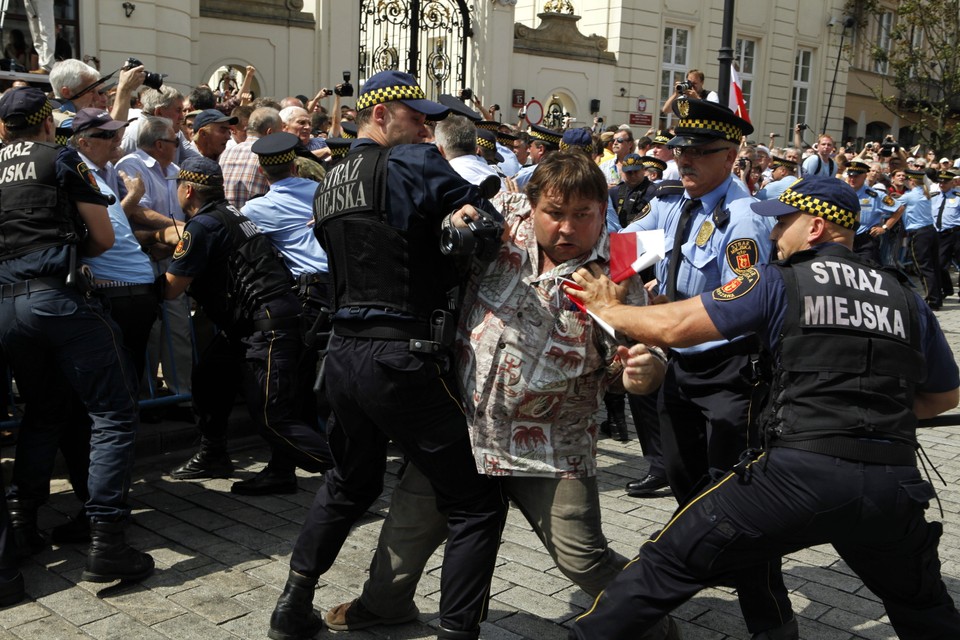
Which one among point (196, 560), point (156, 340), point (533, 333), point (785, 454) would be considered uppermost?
point (533, 333)

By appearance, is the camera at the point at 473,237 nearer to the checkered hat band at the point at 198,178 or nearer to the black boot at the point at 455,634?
the black boot at the point at 455,634

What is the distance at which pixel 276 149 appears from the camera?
17.8 ft

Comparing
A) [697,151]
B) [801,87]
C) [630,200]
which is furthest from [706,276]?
[801,87]

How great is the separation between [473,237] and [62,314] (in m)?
2.08

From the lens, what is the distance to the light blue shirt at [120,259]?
4.84 m

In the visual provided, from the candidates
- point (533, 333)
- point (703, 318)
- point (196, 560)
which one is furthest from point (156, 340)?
point (703, 318)

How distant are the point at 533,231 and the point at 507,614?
161cm

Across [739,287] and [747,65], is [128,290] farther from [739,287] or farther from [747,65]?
[747,65]

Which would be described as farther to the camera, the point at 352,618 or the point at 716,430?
the point at 716,430

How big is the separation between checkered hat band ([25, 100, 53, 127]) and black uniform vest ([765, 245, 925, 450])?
3.26 m

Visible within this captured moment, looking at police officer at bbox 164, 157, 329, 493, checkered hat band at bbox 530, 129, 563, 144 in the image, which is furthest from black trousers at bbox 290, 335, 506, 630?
checkered hat band at bbox 530, 129, 563, 144

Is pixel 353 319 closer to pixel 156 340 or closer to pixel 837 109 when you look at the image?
pixel 156 340

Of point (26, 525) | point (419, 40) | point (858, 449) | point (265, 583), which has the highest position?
point (419, 40)

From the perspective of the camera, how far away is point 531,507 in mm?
3426
